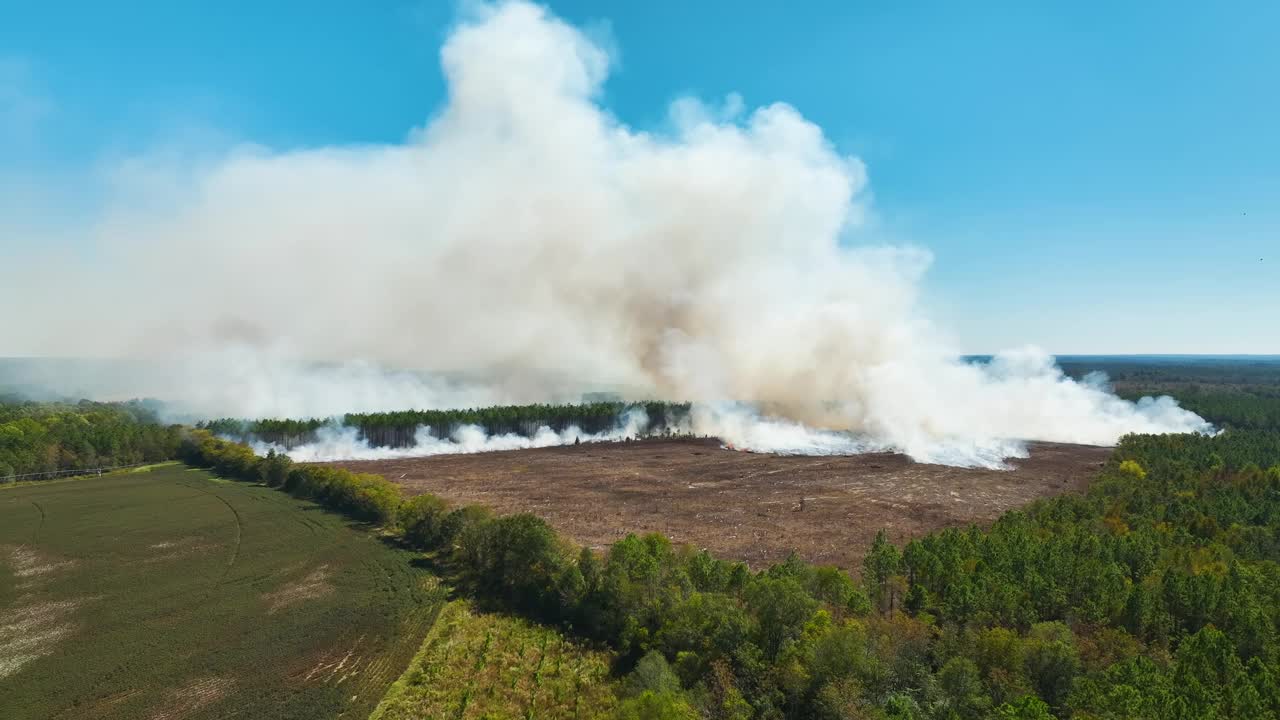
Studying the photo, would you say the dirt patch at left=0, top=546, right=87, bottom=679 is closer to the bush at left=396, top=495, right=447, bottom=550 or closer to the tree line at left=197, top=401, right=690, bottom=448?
the bush at left=396, top=495, right=447, bottom=550

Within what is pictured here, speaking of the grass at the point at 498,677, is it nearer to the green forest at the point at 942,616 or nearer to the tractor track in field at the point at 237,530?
the green forest at the point at 942,616

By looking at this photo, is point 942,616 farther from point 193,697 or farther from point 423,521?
point 423,521

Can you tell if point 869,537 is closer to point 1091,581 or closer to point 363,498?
point 1091,581

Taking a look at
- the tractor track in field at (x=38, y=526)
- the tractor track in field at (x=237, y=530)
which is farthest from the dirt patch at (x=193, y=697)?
the tractor track in field at (x=38, y=526)

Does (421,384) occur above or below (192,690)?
above

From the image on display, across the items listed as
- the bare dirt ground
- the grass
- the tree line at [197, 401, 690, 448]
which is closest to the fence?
the tree line at [197, 401, 690, 448]

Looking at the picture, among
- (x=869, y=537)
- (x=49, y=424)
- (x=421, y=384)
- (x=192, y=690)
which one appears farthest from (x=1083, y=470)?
(x=49, y=424)
